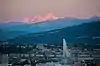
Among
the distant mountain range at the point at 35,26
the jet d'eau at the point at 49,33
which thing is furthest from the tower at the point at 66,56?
the distant mountain range at the point at 35,26

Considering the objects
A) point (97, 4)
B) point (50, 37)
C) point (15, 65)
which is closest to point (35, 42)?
point (50, 37)

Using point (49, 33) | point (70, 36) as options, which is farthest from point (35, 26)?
point (70, 36)

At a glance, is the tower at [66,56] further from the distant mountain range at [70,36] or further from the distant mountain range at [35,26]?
the distant mountain range at [35,26]

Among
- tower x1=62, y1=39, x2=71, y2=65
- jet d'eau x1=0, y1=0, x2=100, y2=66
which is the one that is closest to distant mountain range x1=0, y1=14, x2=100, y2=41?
jet d'eau x1=0, y1=0, x2=100, y2=66

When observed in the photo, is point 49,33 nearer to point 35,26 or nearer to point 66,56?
point 35,26

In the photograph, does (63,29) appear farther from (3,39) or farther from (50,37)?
(3,39)

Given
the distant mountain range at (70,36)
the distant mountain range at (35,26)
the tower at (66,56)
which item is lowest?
the tower at (66,56)

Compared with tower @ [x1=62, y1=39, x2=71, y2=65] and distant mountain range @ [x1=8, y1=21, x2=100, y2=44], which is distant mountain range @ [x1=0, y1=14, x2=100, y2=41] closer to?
distant mountain range @ [x1=8, y1=21, x2=100, y2=44]
